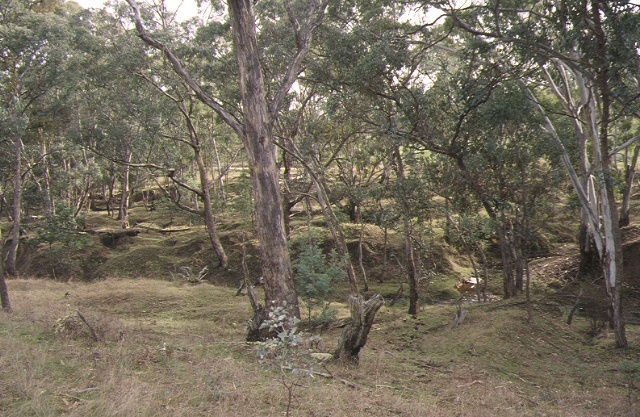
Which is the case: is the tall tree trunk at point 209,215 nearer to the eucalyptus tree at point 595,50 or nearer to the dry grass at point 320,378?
the dry grass at point 320,378

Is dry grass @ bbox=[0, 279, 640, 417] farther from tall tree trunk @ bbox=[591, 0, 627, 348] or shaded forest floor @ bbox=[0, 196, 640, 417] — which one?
tall tree trunk @ bbox=[591, 0, 627, 348]

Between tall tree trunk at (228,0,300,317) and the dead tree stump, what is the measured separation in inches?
67.3

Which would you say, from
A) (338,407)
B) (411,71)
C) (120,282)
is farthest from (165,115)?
(338,407)

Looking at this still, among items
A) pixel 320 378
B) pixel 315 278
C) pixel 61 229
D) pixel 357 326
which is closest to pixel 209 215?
pixel 61 229

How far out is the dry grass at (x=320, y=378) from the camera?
17.8 feet

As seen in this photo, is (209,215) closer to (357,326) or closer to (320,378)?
(357,326)

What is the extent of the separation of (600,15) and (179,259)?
17.3 meters

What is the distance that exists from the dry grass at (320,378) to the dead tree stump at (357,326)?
0.30 m

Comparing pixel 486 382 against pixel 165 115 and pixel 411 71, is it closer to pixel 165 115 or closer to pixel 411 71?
pixel 411 71

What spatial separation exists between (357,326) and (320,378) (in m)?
1.15

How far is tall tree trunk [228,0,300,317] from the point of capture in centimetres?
988

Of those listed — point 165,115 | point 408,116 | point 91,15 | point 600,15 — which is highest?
point 91,15

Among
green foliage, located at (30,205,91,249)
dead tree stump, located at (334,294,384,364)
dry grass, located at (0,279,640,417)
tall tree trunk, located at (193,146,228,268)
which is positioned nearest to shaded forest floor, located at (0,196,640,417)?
dry grass, located at (0,279,640,417)

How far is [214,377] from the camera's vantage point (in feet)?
20.5
